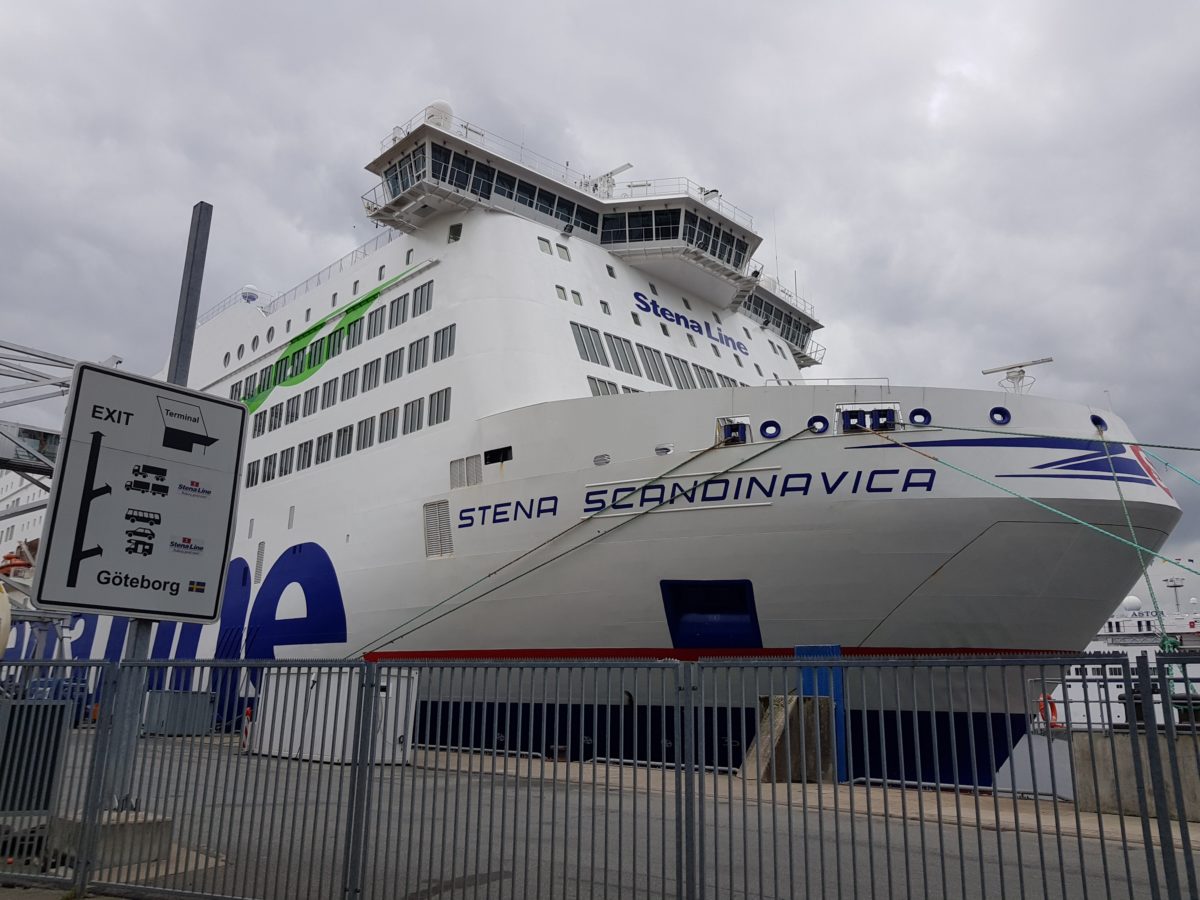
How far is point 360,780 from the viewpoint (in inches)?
224

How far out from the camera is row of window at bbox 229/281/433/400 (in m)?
20.4

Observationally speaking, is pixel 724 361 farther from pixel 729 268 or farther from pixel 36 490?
pixel 36 490

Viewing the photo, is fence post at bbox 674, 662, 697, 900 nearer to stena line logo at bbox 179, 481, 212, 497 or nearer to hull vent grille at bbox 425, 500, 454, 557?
stena line logo at bbox 179, 481, 212, 497

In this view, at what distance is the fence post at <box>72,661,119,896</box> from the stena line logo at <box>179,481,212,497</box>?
1317 mm

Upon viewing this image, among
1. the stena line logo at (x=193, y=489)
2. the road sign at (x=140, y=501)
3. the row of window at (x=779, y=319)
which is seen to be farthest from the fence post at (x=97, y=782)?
the row of window at (x=779, y=319)

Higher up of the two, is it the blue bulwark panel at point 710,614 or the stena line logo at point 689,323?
the stena line logo at point 689,323

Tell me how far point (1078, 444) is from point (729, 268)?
34.6 ft

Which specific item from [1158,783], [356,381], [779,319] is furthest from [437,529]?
[1158,783]

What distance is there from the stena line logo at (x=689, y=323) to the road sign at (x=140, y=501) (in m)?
14.8

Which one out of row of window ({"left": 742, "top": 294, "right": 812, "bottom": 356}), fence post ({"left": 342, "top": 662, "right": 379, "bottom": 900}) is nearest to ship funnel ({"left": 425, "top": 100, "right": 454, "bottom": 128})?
row of window ({"left": 742, "top": 294, "right": 812, "bottom": 356})

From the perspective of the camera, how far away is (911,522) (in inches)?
512

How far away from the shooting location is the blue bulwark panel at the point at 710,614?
46.5 ft

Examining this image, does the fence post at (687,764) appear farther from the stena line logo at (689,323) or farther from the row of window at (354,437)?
the stena line logo at (689,323)

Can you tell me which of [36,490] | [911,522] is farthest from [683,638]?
[36,490]
